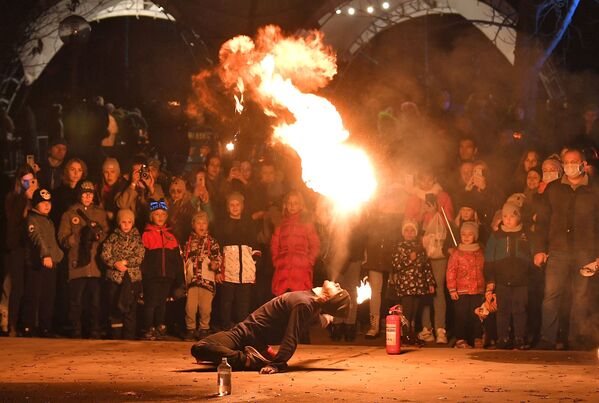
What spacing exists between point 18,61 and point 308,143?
8.26 m

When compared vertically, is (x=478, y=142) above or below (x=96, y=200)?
above

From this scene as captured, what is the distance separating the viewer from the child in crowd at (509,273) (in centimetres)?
1312

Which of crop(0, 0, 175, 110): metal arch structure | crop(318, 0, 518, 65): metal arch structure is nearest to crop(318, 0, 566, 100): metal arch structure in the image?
crop(318, 0, 518, 65): metal arch structure

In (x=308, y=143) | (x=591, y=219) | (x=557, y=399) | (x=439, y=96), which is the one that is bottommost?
(x=557, y=399)

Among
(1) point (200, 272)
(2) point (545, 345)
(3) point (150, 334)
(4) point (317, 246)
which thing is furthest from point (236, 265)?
(2) point (545, 345)

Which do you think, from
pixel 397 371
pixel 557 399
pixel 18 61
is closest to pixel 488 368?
pixel 397 371

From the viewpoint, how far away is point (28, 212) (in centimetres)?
1413

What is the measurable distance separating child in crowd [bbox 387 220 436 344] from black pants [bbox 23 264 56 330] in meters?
→ 4.83

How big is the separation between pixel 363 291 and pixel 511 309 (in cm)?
237

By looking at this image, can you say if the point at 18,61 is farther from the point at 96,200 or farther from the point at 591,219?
the point at 591,219

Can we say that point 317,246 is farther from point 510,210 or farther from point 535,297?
point 535,297

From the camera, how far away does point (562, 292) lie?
13.0 meters

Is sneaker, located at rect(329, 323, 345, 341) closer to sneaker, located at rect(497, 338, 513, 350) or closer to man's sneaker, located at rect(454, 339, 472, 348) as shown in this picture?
man's sneaker, located at rect(454, 339, 472, 348)

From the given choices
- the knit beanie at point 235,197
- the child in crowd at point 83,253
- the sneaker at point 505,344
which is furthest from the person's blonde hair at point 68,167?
the sneaker at point 505,344
